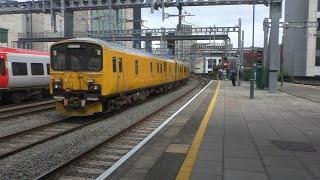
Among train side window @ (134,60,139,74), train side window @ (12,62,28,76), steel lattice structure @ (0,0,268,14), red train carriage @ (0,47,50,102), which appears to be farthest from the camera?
steel lattice structure @ (0,0,268,14)

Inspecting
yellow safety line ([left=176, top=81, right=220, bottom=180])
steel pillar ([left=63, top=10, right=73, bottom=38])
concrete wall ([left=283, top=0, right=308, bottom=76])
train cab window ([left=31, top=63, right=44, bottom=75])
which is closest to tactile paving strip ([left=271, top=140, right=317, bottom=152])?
yellow safety line ([left=176, top=81, right=220, bottom=180])

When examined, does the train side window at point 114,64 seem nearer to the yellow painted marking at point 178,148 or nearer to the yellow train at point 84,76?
the yellow train at point 84,76

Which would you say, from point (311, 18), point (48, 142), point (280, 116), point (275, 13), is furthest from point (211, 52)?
point (48, 142)

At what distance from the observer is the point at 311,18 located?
7844 centimetres

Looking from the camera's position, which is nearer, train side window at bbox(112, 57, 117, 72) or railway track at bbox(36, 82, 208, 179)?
railway track at bbox(36, 82, 208, 179)

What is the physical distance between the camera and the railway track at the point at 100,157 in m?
8.38

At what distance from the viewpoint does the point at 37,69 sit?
989 inches

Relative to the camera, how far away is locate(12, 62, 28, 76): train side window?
22.7 metres

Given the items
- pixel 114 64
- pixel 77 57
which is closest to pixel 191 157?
pixel 77 57

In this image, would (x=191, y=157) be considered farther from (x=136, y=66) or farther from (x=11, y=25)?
(x=11, y=25)

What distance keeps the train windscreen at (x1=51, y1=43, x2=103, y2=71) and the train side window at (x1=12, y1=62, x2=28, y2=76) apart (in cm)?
645

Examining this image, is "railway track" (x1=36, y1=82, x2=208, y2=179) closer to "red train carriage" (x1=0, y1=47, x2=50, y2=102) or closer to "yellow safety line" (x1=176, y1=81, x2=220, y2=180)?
"yellow safety line" (x1=176, y1=81, x2=220, y2=180)

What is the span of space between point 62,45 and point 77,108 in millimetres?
2363

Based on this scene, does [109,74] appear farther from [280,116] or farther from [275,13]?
[275,13]
